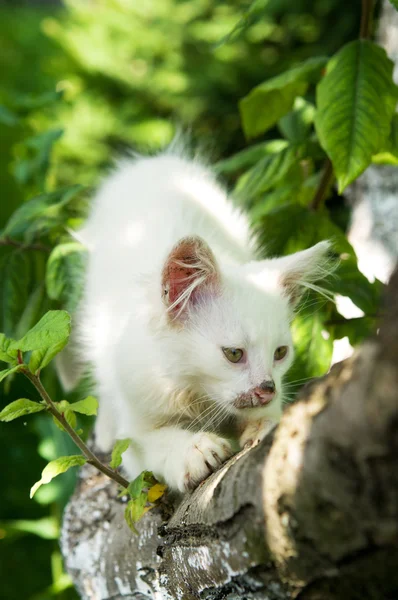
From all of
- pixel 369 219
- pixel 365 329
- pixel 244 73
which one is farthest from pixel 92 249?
pixel 244 73

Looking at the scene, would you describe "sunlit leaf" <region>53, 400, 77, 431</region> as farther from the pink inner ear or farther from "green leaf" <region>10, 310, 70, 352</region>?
the pink inner ear

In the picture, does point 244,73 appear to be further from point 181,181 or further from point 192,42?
point 181,181

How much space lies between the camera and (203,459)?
4.19ft

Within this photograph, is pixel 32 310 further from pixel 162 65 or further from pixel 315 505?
pixel 162 65

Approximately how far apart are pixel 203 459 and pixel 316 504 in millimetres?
541

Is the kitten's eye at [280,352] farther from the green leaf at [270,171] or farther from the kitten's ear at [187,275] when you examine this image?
the green leaf at [270,171]

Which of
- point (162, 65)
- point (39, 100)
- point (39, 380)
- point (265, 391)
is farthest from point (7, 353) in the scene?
point (162, 65)

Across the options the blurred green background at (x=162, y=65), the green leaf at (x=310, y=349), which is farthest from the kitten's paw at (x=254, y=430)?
the blurred green background at (x=162, y=65)

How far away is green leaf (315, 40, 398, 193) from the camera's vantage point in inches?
55.9

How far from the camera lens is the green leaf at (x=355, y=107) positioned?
1.42m

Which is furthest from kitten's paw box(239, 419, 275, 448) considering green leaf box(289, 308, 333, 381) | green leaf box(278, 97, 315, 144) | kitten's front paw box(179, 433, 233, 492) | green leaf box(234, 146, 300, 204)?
green leaf box(278, 97, 315, 144)

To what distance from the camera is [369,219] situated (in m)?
2.35

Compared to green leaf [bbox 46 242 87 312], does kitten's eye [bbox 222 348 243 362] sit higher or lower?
lower

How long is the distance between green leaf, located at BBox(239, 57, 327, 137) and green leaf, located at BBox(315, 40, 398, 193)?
0.14m
